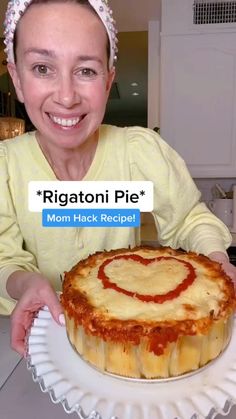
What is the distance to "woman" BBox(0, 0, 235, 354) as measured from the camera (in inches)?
23.5

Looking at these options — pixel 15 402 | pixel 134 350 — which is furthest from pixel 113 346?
pixel 15 402

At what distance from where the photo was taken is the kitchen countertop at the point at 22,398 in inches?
19.7

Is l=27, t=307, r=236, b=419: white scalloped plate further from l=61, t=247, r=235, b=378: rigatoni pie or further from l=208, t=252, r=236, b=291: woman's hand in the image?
l=208, t=252, r=236, b=291: woman's hand

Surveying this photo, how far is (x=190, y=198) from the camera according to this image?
0.83 metres

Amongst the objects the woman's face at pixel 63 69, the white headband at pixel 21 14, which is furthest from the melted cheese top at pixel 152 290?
the white headband at pixel 21 14

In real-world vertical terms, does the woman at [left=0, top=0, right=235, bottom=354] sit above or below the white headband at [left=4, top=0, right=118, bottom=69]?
below

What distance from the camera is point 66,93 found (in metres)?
0.62

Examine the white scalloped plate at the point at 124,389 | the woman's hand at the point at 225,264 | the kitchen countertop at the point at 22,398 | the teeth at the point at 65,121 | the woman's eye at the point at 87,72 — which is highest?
the woman's eye at the point at 87,72

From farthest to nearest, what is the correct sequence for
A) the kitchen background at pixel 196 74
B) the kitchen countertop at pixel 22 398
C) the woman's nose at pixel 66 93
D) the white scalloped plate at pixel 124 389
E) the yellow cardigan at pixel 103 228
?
the kitchen background at pixel 196 74, the yellow cardigan at pixel 103 228, the woman's nose at pixel 66 93, the kitchen countertop at pixel 22 398, the white scalloped plate at pixel 124 389

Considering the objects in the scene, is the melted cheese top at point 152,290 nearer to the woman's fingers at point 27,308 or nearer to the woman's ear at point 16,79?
the woman's fingers at point 27,308

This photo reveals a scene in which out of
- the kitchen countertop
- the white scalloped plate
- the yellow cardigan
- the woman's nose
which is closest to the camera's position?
the white scalloped plate

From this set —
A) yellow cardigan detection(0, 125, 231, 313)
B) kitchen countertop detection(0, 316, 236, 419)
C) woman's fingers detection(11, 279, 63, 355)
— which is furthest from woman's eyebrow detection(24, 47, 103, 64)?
kitchen countertop detection(0, 316, 236, 419)

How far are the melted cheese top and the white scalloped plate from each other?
65 mm

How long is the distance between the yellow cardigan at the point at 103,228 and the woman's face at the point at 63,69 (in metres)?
0.14
